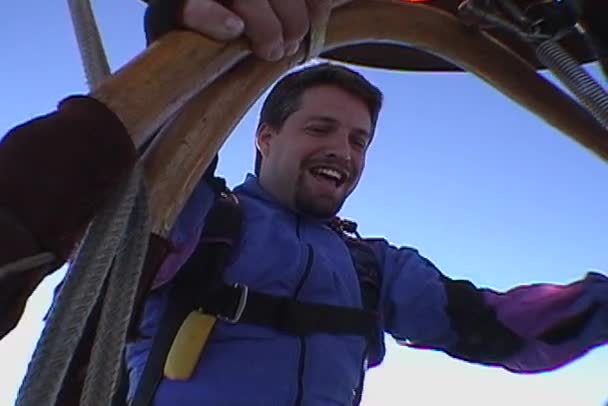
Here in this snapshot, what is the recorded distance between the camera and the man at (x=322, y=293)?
4.65ft

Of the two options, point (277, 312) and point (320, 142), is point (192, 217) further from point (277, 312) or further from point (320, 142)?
point (320, 142)

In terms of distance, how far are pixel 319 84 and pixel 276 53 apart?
92cm

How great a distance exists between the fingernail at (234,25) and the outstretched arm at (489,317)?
877mm

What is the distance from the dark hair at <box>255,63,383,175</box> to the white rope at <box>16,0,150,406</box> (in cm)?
107

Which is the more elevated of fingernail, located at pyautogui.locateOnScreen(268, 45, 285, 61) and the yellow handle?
fingernail, located at pyautogui.locateOnScreen(268, 45, 285, 61)

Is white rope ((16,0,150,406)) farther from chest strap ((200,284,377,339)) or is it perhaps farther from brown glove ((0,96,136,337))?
chest strap ((200,284,377,339))

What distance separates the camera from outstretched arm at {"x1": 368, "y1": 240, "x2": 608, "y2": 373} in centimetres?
153

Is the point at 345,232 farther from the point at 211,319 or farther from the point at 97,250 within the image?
the point at 97,250

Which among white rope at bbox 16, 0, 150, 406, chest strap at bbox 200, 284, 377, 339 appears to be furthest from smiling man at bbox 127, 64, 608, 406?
white rope at bbox 16, 0, 150, 406

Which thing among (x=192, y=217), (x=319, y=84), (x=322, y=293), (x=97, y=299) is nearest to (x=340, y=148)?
(x=319, y=84)

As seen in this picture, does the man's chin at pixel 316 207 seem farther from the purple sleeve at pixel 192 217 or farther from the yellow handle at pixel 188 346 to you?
the purple sleeve at pixel 192 217

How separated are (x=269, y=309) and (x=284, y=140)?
0.44m

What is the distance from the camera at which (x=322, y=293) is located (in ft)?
5.06

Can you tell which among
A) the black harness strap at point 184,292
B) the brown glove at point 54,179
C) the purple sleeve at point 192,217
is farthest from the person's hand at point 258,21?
the black harness strap at point 184,292
